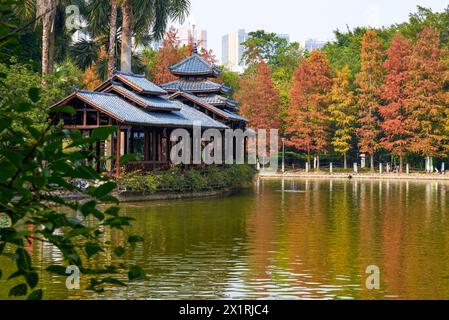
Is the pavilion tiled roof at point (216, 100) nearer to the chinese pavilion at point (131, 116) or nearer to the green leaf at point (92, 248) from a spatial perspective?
the chinese pavilion at point (131, 116)

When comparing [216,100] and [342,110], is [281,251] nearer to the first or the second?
[216,100]

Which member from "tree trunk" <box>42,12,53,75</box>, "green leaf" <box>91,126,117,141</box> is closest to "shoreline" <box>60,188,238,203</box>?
"tree trunk" <box>42,12,53,75</box>

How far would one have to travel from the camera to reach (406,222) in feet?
84.9

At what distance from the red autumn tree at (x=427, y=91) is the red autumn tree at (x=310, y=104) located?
736 centimetres

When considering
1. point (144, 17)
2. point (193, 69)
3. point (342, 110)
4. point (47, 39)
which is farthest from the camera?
point (342, 110)

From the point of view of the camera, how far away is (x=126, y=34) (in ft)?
140

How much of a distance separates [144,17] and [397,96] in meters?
30.0

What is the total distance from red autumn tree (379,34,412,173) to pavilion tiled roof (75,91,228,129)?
28653mm

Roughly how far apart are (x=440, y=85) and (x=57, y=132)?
6392 centimetres

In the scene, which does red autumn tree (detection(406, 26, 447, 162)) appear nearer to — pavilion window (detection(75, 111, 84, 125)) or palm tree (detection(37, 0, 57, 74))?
palm tree (detection(37, 0, 57, 74))

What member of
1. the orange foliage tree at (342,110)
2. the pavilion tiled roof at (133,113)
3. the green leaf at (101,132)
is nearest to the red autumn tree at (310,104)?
the orange foliage tree at (342,110)

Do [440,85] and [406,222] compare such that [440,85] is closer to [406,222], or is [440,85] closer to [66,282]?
[406,222]

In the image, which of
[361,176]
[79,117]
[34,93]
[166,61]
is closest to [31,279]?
[34,93]
